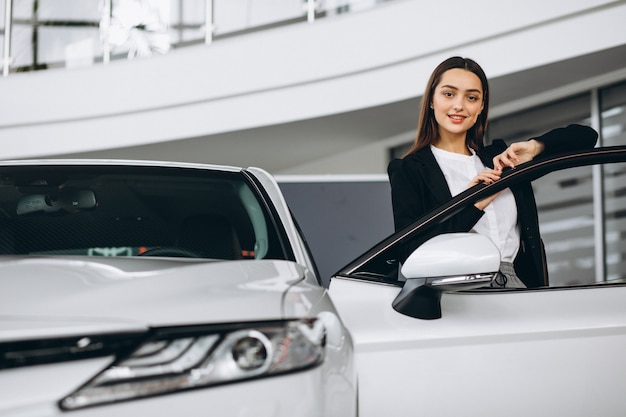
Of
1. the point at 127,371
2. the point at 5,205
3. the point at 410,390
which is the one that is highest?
the point at 5,205

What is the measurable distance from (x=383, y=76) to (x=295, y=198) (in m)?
4.66

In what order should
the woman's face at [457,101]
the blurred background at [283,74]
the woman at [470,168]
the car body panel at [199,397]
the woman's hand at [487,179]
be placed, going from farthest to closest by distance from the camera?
the blurred background at [283,74] < the woman's face at [457,101] < the woman at [470,168] < the woman's hand at [487,179] < the car body panel at [199,397]

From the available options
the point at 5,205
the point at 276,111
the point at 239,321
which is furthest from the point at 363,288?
the point at 276,111

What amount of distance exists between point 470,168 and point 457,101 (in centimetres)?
20

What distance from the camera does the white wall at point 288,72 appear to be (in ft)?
25.9

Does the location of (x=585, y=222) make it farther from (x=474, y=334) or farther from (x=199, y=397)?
(x=199, y=397)

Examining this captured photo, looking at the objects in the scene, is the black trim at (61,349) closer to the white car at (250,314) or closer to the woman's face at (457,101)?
the white car at (250,314)

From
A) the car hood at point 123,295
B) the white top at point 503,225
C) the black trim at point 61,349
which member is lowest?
the black trim at point 61,349

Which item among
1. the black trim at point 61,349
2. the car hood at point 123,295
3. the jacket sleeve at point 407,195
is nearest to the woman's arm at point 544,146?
the jacket sleeve at point 407,195

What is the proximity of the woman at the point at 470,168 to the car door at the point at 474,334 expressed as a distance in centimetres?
16

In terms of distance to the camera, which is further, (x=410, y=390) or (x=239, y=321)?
(x=410, y=390)

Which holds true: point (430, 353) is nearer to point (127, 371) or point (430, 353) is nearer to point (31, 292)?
point (127, 371)

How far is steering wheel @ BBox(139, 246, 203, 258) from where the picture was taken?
6.51 feet

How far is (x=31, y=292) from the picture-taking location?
4.12ft
